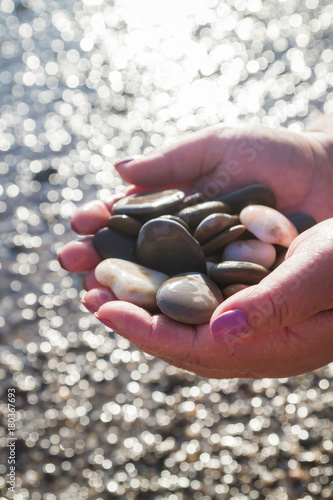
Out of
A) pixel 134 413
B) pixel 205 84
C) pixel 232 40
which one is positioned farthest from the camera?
pixel 232 40

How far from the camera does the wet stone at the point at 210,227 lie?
2008 millimetres

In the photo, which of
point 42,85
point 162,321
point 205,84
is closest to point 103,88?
point 42,85

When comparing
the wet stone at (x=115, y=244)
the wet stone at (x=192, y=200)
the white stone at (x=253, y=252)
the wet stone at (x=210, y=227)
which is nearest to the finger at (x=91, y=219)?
the wet stone at (x=115, y=244)

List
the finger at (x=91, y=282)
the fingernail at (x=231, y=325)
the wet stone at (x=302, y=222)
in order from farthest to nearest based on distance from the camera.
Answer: the wet stone at (x=302, y=222) < the finger at (x=91, y=282) < the fingernail at (x=231, y=325)

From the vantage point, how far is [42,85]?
544cm

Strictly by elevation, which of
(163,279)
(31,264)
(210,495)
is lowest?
(210,495)

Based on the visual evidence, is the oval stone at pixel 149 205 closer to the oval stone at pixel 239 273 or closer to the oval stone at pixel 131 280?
the oval stone at pixel 131 280

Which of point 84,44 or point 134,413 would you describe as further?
point 84,44

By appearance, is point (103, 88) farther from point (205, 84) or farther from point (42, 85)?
point (205, 84)

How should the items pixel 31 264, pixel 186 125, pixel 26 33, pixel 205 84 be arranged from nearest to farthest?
pixel 31 264, pixel 186 125, pixel 205 84, pixel 26 33

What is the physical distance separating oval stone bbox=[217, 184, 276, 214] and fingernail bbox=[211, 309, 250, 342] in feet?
2.88

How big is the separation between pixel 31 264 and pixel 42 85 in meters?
2.37

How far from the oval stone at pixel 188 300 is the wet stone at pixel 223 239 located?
0.83ft

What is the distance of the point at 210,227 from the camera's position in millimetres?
2004
